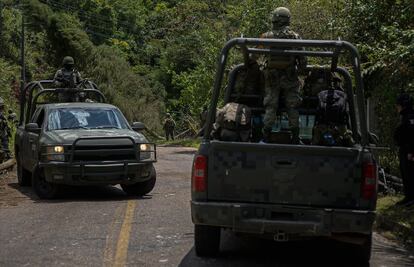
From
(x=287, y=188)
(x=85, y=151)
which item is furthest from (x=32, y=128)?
(x=287, y=188)

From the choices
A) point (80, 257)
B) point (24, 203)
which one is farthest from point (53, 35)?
point (80, 257)

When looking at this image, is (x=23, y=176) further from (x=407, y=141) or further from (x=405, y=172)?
(x=407, y=141)

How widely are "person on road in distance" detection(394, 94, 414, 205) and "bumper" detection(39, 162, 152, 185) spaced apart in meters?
4.58

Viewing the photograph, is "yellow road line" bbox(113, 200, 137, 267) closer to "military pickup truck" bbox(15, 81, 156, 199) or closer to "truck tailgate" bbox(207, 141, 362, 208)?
"military pickup truck" bbox(15, 81, 156, 199)

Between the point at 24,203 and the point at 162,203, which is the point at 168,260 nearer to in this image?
the point at 162,203

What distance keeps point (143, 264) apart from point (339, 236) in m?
2.08

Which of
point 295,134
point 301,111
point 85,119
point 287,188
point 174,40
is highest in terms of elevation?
point 174,40

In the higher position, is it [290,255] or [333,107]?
[333,107]

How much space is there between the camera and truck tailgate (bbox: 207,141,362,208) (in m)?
6.75

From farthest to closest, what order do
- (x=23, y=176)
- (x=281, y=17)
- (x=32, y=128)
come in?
(x=23, y=176)
(x=32, y=128)
(x=281, y=17)

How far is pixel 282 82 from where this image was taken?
7.99m

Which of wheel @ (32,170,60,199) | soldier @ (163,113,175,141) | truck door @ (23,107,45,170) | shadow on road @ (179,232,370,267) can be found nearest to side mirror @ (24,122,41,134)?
truck door @ (23,107,45,170)

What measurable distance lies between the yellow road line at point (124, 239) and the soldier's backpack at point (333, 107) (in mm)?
2699

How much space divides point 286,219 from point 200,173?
3.20ft
